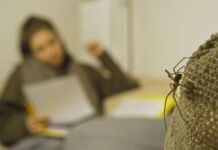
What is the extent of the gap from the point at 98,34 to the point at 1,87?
22.9 inches

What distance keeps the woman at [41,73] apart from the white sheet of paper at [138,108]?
229mm

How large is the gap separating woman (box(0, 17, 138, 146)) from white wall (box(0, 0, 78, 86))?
0.88 ft

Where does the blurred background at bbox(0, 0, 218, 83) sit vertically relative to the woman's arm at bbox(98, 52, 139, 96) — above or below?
above

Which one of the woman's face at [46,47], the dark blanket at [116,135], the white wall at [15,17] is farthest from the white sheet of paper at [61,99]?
the dark blanket at [116,135]

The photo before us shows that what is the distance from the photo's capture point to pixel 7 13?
186 centimetres

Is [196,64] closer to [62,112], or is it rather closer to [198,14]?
[198,14]

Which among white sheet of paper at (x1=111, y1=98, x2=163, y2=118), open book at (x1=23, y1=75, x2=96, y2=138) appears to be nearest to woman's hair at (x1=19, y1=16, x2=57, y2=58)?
open book at (x1=23, y1=75, x2=96, y2=138)

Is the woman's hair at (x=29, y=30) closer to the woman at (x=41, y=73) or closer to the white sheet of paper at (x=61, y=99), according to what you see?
the woman at (x=41, y=73)

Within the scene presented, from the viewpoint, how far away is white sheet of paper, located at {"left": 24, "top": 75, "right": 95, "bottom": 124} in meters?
1.45

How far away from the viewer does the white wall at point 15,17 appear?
1.86 metres

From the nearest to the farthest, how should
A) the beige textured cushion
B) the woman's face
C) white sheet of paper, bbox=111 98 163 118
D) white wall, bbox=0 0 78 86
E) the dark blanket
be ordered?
the beige textured cushion, the dark blanket, white sheet of paper, bbox=111 98 163 118, the woman's face, white wall, bbox=0 0 78 86

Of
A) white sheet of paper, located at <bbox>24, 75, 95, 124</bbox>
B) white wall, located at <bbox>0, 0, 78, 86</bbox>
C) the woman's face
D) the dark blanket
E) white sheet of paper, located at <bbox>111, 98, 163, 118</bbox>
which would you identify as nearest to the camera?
the dark blanket

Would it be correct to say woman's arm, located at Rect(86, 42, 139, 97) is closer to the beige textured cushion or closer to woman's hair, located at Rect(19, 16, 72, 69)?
woman's hair, located at Rect(19, 16, 72, 69)

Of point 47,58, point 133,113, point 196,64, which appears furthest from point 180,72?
point 47,58
